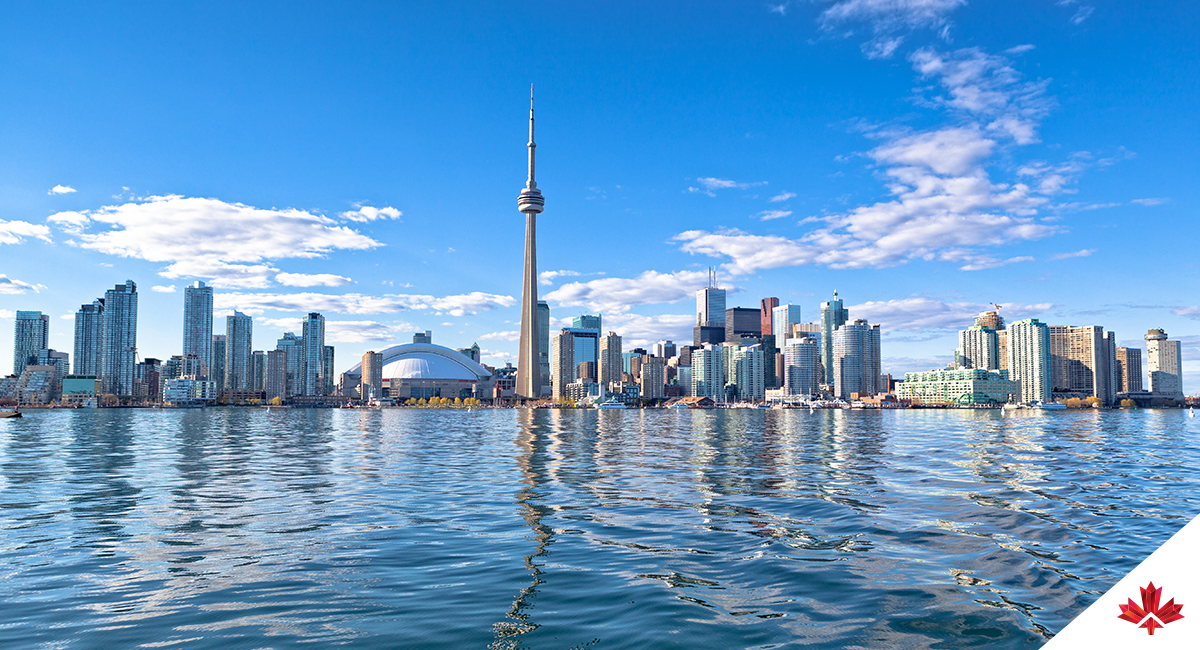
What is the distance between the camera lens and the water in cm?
1250

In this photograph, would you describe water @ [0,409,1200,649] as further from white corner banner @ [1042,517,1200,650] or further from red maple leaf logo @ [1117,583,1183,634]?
red maple leaf logo @ [1117,583,1183,634]

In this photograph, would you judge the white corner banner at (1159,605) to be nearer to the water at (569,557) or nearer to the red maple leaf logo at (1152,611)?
the red maple leaf logo at (1152,611)

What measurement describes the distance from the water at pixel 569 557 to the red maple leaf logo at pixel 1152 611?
30.0 feet

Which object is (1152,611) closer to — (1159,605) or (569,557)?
(1159,605)

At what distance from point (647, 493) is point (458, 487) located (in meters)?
8.63

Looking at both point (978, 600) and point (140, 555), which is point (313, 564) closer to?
point (140, 555)

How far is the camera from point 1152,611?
131 inches

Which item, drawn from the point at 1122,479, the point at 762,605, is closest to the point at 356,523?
the point at 762,605

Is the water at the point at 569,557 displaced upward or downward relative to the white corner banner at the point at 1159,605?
downward

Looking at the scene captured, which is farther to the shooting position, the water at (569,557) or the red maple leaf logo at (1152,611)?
the water at (569,557)

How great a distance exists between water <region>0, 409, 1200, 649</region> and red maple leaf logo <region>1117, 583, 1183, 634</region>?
30.0 feet

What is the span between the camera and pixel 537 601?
46.2 feet

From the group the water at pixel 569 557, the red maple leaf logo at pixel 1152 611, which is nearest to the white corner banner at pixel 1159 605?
the red maple leaf logo at pixel 1152 611

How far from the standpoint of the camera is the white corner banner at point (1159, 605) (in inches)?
128
